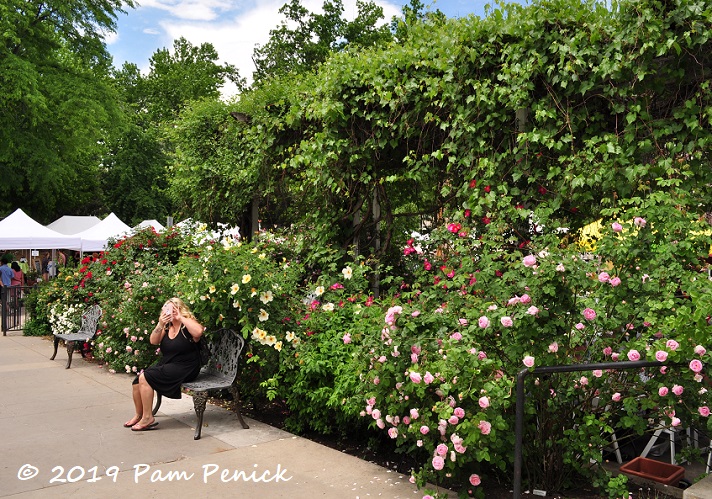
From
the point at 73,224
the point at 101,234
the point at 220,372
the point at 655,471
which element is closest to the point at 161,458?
the point at 220,372

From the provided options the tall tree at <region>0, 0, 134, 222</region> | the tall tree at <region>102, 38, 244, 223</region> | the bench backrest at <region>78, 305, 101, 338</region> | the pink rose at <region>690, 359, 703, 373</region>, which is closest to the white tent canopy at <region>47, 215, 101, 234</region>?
the tall tree at <region>0, 0, 134, 222</region>

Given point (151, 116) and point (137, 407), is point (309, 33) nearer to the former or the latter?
point (151, 116)

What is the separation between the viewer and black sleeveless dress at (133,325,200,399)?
18.5ft

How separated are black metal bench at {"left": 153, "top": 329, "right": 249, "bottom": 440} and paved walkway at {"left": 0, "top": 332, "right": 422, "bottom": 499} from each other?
26 cm

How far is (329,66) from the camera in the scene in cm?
688

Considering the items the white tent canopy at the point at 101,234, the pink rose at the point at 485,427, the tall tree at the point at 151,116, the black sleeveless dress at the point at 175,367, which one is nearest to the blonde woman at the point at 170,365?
the black sleeveless dress at the point at 175,367

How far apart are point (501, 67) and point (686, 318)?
3111mm

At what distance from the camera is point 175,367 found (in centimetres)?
571

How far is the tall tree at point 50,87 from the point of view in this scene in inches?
821

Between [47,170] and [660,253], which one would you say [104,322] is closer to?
[660,253]

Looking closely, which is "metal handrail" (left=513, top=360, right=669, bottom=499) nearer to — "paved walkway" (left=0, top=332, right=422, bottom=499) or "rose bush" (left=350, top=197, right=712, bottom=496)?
"rose bush" (left=350, top=197, right=712, bottom=496)

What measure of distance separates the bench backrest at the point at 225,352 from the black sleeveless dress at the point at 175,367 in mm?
265

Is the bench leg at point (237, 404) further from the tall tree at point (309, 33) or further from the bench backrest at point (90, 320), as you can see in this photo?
the tall tree at point (309, 33)

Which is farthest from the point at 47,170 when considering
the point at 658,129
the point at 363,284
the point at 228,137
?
the point at 658,129
